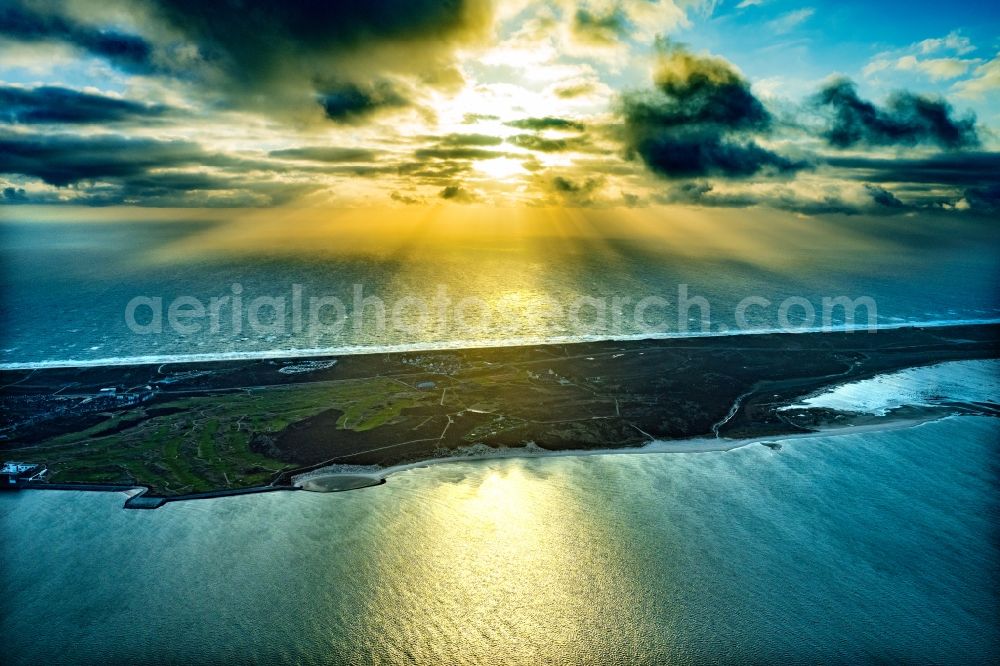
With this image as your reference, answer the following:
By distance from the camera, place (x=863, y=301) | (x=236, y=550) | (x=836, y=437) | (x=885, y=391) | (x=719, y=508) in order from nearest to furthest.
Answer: (x=236, y=550)
(x=719, y=508)
(x=836, y=437)
(x=885, y=391)
(x=863, y=301)

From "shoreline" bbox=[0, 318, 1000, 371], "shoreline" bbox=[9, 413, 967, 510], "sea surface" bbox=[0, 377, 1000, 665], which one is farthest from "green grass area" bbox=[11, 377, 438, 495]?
"shoreline" bbox=[0, 318, 1000, 371]

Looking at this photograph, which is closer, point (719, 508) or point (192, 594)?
point (192, 594)

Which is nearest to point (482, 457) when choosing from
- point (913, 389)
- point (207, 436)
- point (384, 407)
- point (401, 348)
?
point (384, 407)

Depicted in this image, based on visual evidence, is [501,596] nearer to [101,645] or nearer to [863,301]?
Answer: [101,645]

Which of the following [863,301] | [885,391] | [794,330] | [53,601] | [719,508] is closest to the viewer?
[53,601]

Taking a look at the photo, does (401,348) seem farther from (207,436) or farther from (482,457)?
(482,457)

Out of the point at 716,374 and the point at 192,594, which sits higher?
the point at 716,374

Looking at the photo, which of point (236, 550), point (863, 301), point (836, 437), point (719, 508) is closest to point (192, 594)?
point (236, 550)

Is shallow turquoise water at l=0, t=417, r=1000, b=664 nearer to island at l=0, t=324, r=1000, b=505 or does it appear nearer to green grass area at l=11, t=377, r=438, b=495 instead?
green grass area at l=11, t=377, r=438, b=495
